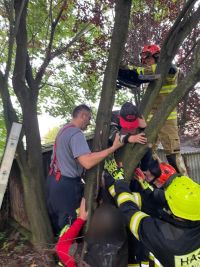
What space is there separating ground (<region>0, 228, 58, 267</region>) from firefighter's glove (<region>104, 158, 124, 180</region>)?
4.15ft

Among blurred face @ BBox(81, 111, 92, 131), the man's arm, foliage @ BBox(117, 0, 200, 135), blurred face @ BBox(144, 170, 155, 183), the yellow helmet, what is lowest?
the yellow helmet

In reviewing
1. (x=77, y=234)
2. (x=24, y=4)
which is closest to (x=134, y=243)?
(x=77, y=234)

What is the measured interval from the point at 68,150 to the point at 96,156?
0.40 m

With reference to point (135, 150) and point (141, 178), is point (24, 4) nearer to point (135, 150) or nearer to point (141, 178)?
point (135, 150)

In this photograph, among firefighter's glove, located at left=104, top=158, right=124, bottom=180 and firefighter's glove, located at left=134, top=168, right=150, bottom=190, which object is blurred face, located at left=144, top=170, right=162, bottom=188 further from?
firefighter's glove, located at left=104, top=158, right=124, bottom=180

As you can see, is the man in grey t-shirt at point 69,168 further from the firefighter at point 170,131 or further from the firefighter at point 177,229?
the firefighter at point 170,131

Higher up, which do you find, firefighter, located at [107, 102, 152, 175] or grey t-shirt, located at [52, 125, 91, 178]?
firefighter, located at [107, 102, 152, 175]

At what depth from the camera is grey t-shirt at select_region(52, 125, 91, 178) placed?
138 inches

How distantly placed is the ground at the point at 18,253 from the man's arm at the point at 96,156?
132 centimetres

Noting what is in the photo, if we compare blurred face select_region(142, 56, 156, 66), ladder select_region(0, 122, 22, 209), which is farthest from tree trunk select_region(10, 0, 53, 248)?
blurred face select_region(142, 56, 156, 66)

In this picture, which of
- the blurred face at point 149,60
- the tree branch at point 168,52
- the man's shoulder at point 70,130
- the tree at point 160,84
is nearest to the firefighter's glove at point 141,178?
the tree at point 160,84

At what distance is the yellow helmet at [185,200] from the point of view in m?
2.31

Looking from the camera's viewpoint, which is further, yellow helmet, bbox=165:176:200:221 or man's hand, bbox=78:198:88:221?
man's hand, bbox=78:198:88:221

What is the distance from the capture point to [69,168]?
359 centimetres
